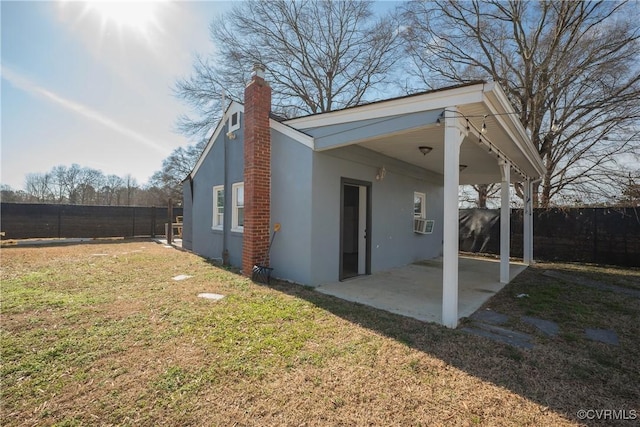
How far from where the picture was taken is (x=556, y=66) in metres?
11.2

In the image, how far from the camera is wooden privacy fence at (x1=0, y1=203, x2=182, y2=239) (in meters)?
11.9

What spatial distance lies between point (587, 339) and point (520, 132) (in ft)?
11.6

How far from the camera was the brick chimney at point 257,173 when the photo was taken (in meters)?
5.78

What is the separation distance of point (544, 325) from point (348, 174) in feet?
13.0

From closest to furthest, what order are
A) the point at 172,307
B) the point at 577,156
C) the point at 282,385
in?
the point at 282,385
the point at 172,307
the point at 577,156

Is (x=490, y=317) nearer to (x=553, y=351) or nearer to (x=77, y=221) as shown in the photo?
(x=553, y=351)

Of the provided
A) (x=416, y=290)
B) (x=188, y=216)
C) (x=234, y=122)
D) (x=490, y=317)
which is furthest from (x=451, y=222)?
(x=188, y=216)

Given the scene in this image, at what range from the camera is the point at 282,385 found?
2.32 meters

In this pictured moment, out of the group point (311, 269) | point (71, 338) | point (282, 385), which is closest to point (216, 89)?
point (311, 269)

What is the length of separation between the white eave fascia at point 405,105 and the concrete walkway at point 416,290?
2.80 m

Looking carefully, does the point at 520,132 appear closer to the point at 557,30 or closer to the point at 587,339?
the point at 587,339

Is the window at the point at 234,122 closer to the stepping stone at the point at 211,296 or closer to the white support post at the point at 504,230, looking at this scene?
the stepping stone at the point at 211,296

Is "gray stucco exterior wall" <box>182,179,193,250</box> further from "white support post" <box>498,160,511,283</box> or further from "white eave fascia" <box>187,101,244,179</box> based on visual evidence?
"white support post" <box>498,160,511,283</box>

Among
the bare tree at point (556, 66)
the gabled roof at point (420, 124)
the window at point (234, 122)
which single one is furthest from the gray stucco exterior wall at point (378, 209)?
the bare tree at point (556, 66)
